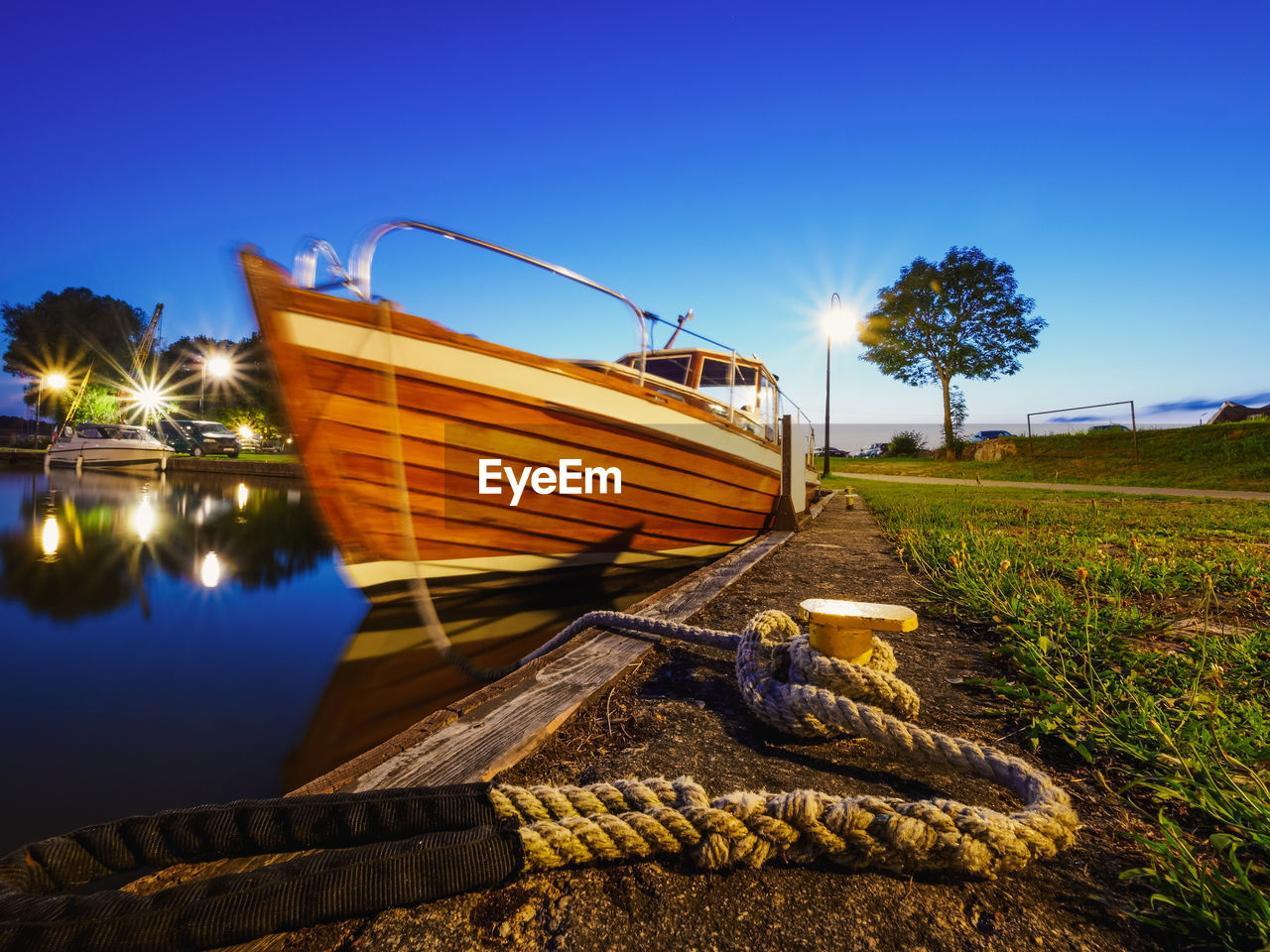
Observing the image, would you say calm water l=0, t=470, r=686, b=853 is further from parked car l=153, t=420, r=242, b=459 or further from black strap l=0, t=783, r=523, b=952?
parked car l=153, t=420, r=242, b=459

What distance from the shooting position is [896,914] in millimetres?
913

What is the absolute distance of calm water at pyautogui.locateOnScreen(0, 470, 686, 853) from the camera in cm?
225

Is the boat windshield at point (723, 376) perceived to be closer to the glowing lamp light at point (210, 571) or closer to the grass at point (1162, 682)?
the grass at point (1162, 682)


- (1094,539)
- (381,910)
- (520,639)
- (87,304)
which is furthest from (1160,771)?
(87,304)

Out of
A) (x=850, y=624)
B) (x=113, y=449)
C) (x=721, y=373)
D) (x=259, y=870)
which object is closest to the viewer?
(x=259, y=870)

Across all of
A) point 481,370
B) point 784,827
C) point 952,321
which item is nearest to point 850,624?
point 784,827

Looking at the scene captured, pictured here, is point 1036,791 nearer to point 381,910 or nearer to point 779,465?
point 381,910

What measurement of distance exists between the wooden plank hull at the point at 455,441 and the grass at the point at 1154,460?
30.9 ft

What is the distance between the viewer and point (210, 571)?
6.29 meters

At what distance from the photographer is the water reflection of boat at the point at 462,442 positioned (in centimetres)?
339

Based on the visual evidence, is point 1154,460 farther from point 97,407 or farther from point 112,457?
point 97,407

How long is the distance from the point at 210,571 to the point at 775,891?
737 centimetres

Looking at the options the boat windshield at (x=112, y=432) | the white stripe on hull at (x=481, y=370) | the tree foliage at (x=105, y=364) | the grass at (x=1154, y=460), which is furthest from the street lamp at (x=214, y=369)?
the white stripe on hull at (x=481, y=370)

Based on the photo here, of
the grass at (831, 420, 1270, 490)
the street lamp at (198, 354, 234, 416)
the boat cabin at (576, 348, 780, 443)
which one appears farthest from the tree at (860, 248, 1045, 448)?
the street lamp at (198, 354, 234, 416)
